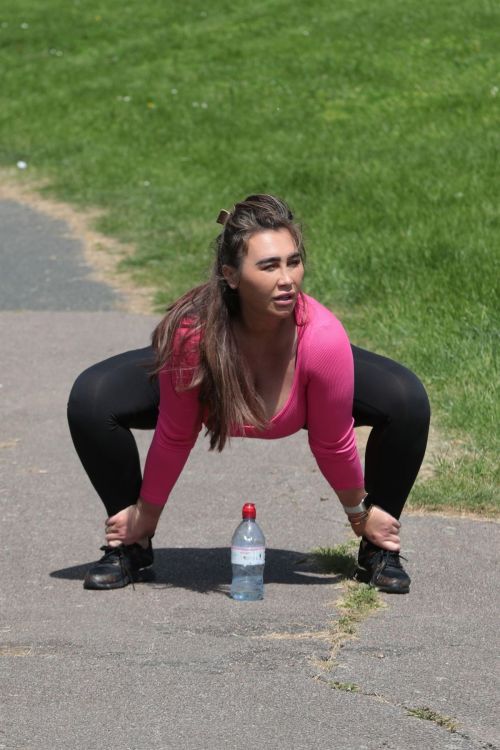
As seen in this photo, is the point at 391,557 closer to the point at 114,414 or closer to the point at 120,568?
the point at 120,568

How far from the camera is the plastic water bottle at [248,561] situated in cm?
468

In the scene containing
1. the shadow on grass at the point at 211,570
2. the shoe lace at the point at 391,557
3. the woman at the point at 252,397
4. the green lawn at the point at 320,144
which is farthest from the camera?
the green lawn at the point at 320,144

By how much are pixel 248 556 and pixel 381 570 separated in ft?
1.46

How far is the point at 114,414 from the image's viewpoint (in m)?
4.72

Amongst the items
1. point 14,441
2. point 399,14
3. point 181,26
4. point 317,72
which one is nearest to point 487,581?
point 14,441

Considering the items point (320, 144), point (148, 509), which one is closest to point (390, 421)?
point (148, 509)

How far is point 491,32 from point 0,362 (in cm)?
1080

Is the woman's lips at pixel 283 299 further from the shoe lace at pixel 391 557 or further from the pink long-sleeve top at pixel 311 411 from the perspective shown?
the shoe lace at pixel 391 557

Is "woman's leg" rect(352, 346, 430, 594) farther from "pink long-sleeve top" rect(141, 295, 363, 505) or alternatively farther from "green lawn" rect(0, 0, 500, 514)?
"green lawn" rect(0, 0, 500, 514)

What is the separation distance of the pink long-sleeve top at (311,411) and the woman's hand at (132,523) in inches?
5.7

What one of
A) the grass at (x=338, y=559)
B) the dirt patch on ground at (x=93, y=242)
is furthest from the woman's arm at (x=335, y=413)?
the dirt patch on ground at (x=93, y=242)

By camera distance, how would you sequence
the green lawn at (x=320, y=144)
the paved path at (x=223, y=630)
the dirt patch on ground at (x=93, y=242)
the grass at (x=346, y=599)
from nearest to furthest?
the paved path at (x=223, y=630) < the grass at (x=346, y=599) < the green lawn at (x=320, y=144) < the dirt patch on ground at (x=93, y=242)

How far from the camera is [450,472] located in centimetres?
588

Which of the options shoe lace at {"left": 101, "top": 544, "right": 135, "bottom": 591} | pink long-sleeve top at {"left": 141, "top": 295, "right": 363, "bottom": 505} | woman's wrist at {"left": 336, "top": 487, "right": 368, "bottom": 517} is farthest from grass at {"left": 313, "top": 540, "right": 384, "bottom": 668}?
shoe lace at {"left": 101, "top": 544, "right": 135, "bottom": 591}
